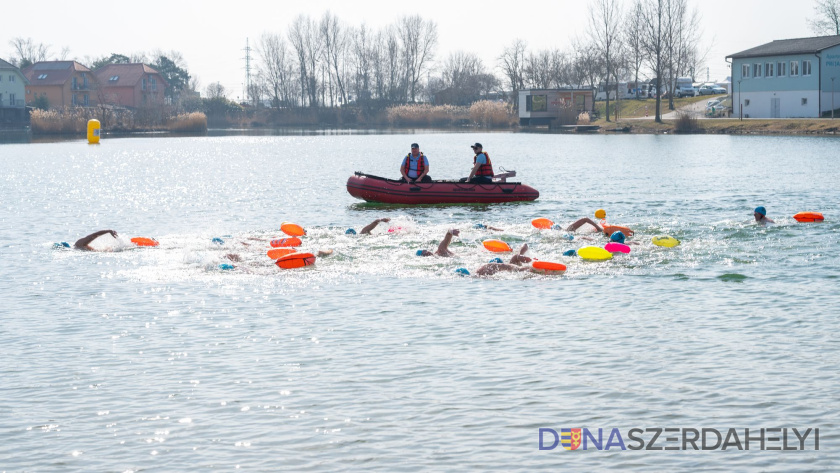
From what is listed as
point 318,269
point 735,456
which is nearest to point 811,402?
point 735,456

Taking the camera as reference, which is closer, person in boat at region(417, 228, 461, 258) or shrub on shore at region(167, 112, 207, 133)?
person in boat at region(417, 228, 461, 258)

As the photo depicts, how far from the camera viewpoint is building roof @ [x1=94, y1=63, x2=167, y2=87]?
11235 cm

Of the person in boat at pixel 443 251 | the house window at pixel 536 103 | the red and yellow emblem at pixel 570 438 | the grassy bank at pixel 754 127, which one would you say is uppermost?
the house window at pixel 536 103

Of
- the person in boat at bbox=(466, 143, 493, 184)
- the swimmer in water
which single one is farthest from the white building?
the swimmer in water

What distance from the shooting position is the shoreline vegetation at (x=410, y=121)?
6438 cm

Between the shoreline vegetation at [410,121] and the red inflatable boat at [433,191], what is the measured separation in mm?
37401

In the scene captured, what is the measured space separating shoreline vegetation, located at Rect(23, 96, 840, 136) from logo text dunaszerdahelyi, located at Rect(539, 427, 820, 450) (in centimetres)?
5322

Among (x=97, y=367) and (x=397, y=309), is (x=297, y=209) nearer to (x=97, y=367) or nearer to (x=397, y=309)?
(x=397, y=309)

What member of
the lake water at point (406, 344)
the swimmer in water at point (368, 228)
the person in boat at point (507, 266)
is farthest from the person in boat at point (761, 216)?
the swimmer in water at point (368, 228)

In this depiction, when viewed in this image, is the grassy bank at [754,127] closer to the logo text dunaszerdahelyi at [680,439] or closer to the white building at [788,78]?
the white building at [788,78]

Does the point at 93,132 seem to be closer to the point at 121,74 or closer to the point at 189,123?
the point at 189,123

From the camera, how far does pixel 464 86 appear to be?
119 meters

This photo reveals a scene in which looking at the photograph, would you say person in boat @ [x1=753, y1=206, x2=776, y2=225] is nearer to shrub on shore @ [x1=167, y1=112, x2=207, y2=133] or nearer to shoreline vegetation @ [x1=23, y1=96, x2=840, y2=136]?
shoreline vegetation @ [x1=23, y1=96, x2=840, y2=136]

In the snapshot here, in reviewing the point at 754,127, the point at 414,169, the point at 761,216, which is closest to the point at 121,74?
the point at 754,127
